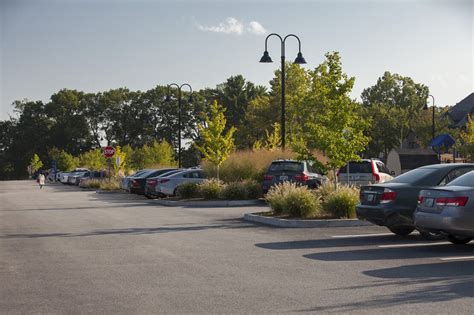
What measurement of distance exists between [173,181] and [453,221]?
68.3 feet

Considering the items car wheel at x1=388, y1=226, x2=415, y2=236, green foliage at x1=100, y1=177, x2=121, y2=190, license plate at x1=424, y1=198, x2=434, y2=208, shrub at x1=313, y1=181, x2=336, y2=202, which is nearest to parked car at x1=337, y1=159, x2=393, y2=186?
shrub at x1=313, y1=181, x2=336, y2=202

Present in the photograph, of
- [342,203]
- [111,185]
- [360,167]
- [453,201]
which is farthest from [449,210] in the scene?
[111,185]

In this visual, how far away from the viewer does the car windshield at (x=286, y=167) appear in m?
25.0

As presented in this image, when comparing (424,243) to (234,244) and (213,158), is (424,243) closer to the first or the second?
(234,244)

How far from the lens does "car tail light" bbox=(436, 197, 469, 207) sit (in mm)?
11883

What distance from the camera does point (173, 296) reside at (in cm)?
825

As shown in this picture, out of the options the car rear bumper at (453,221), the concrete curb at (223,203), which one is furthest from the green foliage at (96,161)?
the car rear bumper at (453,221)

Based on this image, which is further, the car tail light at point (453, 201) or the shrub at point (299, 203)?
the shrub at point (299, 203)

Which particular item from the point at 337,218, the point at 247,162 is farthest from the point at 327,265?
the point at 247,162

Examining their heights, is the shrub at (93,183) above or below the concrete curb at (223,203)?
above

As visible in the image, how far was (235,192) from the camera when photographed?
27.2 metres

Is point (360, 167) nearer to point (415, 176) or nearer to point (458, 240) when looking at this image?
point (415, 176)

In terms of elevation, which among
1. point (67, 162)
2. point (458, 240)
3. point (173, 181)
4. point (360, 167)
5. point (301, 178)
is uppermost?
point (67, 162)

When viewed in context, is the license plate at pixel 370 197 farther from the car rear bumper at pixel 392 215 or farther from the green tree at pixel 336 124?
the green tree at pixel 336 124
